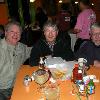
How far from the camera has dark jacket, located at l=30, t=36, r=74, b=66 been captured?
3.12m

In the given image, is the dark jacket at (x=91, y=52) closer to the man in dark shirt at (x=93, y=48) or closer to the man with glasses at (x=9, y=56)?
the man in dark shirt at (x=93, y=48)

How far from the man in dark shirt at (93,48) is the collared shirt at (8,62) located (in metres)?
0.76

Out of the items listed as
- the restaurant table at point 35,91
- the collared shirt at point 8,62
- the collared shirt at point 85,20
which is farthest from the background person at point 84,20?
the restaurant table at point 35,91

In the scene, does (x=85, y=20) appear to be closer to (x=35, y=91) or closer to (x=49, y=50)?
(x=49, y=50)

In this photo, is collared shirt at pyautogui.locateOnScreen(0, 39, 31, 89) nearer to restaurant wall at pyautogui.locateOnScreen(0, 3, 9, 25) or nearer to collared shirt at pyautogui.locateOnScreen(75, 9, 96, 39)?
collared shirt at pyautogui.locateOnScreen(75, 9, 96, 39)

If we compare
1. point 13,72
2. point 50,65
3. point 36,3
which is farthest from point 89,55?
point 36,3

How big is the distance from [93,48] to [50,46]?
538 mm

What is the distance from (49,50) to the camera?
Answer: 3.18 metres

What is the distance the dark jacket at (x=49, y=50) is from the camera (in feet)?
10.2

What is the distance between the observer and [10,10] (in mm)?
8617

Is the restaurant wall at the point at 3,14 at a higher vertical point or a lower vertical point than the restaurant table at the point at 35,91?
higher

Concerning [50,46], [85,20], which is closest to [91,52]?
[50,46]

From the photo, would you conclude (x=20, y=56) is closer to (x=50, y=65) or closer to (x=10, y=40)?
(x=10, y=40)

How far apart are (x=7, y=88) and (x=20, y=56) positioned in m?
0.42
